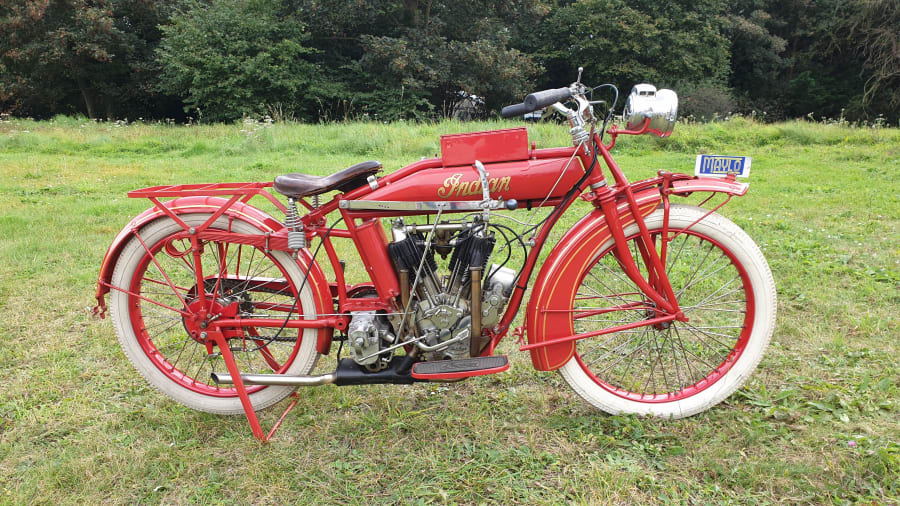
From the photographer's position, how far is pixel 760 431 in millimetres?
2592

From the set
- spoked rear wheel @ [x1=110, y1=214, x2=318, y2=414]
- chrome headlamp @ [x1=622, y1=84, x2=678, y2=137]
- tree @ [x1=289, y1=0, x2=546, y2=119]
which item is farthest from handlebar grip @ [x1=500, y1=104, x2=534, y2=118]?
tree @ [x1=289, y1=0, x2=546, y2=119]

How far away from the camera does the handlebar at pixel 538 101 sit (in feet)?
7.70

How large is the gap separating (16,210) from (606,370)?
23.4ft

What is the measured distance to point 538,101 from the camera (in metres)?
2.35

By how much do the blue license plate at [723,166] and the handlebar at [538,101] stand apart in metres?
0.73

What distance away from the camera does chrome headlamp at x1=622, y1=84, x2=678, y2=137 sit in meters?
2.39

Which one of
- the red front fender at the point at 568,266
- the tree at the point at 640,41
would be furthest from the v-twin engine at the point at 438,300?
the tree at the point at 640,41

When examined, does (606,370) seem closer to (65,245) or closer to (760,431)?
(760,431)

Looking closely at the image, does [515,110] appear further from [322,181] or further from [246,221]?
[246,221]

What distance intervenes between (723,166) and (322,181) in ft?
6.07

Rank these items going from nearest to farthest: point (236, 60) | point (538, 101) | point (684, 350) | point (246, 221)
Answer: point (538, 101) → point (246, 221) → point (684, 350) → point (236, 60)

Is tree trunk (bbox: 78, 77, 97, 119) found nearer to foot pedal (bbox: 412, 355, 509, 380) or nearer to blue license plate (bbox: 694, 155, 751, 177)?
foot pedal (bbox: 412, 355, 509, 380)

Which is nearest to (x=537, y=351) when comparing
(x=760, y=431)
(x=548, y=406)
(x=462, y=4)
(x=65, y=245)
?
(x=548, y=406)

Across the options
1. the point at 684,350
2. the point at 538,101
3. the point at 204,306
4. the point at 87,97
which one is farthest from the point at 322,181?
the point at 87,97
